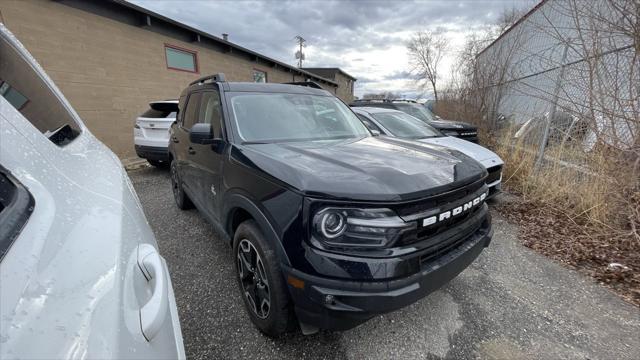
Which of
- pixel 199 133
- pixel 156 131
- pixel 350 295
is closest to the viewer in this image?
pixel 350 295

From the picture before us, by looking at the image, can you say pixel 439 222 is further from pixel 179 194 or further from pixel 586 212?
pixel 179 194

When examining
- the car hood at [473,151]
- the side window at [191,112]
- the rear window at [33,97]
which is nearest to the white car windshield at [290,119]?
the side window at [191,112]

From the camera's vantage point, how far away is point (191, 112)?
3.57 m

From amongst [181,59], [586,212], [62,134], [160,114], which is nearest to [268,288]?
[62,134]

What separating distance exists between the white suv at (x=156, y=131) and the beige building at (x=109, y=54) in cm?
204

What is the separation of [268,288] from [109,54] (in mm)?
8608

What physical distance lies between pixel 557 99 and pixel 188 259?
6.55 m

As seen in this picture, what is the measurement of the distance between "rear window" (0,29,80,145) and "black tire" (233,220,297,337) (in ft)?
3.93

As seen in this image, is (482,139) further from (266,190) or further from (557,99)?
(266,190)

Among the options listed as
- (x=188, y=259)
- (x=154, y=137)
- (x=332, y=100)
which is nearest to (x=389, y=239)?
(x=332, y=100)

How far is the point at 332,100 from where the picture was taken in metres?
3.39

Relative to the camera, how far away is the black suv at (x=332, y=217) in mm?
A: 1519

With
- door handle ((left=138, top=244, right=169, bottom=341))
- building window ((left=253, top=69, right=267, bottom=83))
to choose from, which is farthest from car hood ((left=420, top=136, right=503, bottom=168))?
building window ((left=253, top=69, right=267, bottom=83))

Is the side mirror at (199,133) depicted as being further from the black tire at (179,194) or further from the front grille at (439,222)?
the black tire at (179,194)
